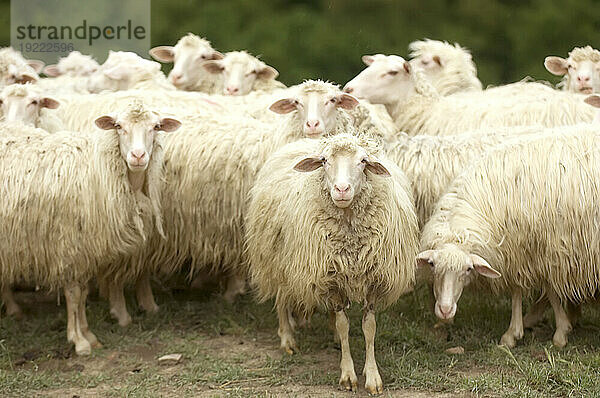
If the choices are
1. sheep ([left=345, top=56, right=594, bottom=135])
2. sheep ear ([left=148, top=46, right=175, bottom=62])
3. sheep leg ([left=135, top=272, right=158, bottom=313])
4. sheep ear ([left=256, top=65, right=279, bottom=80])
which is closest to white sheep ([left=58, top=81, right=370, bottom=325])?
sheep leg ([left=135, top=272, right=158, bottom=313])

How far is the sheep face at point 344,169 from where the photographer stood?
15.5 feet

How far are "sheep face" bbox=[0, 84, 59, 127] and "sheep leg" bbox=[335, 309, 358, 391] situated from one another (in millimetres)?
2568

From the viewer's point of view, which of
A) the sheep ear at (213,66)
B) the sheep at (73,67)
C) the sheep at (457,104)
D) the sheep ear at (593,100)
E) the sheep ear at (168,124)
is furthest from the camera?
the sheep at (73,67)

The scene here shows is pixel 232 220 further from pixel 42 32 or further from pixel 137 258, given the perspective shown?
pixel 42 32

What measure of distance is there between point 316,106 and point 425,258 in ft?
4.07

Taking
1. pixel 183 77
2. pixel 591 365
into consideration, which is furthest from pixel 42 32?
pixel 591 365

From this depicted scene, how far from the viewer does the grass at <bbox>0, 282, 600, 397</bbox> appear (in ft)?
16.5

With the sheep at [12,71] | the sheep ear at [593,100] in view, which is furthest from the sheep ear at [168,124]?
the sheep ear at [593,100]

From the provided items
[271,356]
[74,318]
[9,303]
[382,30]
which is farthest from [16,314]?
[382,30]

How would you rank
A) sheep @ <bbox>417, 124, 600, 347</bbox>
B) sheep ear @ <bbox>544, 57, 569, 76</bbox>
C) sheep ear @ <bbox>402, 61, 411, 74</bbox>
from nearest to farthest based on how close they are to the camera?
sheep @ <bbox>417, 124, 600, 347</bbox>, sheep ear @ <bbox>402, 61, 411, 74</bbox>, sheep ear @ <bbox>544, 57, 569, 76</bbox>

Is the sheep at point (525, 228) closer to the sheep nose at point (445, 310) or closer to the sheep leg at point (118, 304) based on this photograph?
the sheep nose at point (445, 310)

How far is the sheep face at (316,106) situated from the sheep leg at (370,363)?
1266mm

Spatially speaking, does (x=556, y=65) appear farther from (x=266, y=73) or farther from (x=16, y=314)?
(x=16, y=314)

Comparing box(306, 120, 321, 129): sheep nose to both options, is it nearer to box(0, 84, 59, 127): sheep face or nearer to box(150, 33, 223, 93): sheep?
box(0, 84, 59, 127): sheep face
